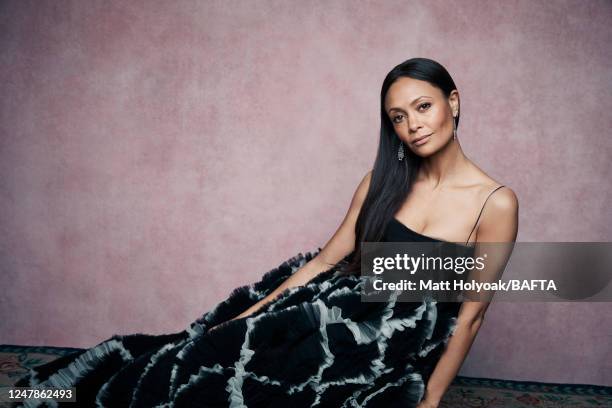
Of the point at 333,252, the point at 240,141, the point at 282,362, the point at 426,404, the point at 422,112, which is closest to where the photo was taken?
the point at 282,362

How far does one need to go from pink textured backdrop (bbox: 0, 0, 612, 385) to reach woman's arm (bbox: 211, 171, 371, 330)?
0.82m

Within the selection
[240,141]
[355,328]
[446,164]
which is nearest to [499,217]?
[446,164]

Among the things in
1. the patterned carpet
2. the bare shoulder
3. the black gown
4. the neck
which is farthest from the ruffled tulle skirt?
the patterned carpet

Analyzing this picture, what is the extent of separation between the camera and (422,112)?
1483 mm

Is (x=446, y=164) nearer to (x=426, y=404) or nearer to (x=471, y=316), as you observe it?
(x=471, y=316)

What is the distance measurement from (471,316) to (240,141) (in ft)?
5.60

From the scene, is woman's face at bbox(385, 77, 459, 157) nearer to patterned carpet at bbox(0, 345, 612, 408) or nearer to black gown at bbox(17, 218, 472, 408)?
black gown at bbox(17, 218, 472, 408)

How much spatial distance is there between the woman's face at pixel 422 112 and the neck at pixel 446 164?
77 millimetres

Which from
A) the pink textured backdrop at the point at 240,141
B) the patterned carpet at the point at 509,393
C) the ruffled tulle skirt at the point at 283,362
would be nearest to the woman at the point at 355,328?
the ruffled tulle skirt at the point at 283,362

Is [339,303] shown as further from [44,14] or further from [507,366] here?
[44,14]

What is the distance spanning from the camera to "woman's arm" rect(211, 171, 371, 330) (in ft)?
5.48

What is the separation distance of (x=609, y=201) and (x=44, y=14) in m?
3.35

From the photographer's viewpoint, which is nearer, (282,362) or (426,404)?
(282,362)

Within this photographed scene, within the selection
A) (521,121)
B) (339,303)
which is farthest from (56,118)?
(521,121)
